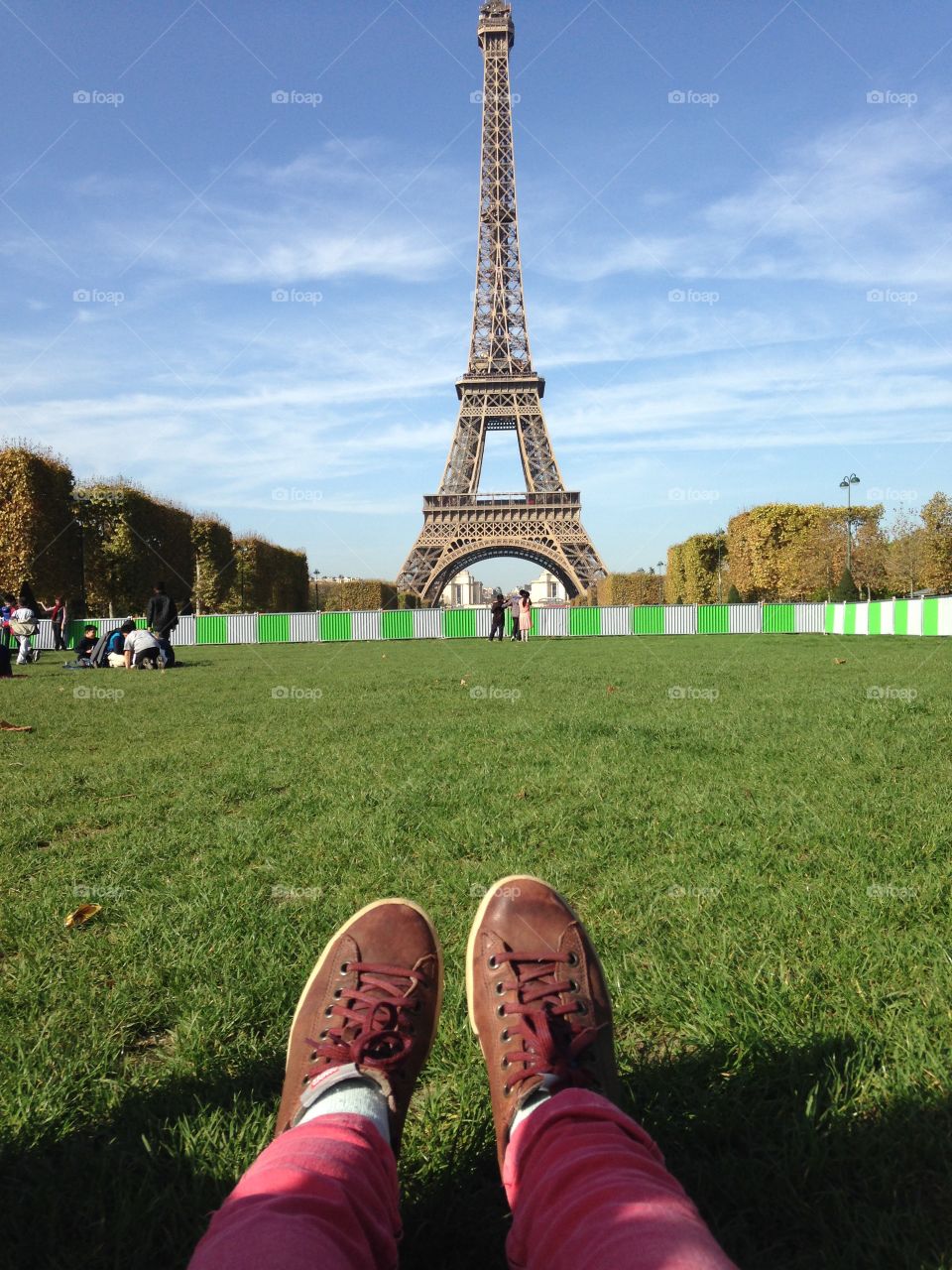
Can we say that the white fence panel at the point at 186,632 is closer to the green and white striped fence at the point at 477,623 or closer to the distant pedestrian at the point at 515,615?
the green and white striped fence at the point at 477,623

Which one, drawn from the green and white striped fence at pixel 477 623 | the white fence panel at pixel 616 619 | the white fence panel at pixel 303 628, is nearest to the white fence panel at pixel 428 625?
the green and white striped fence at pixel 477 623

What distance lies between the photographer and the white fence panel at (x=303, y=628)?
38.3 meters

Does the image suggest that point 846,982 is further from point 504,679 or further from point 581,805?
point 504,679

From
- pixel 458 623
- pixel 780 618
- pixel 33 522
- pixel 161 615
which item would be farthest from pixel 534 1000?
pixel 780 618

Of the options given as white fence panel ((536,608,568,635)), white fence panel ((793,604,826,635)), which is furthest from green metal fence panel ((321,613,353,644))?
white fence panel ((793,604,826,635))

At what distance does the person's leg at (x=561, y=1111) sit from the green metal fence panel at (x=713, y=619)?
1520 inches

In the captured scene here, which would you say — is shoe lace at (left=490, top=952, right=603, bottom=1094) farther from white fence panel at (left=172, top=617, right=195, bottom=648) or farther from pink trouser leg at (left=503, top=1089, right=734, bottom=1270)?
white fence panel at (left=172, top=617, right=195, bottom=648)

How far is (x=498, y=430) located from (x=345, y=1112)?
55792 millimetres

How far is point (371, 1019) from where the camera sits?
5.98 ft

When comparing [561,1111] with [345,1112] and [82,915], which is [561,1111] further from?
[82,915]

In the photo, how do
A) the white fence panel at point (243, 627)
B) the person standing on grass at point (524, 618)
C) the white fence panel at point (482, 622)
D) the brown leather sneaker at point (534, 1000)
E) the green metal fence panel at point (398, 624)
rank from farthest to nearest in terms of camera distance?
the white fence panel at point (482, 622), the green metal fence panel at point (398, 624), the white fence panel at point (243, 627), the person standing on grass at point (524, 618), the brown leather sneaker at point (534, 1000)

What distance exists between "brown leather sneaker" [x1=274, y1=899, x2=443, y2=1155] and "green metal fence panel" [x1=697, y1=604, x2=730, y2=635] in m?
38.7

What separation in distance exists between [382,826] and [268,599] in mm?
46929

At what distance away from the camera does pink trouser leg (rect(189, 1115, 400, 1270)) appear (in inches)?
43.4
